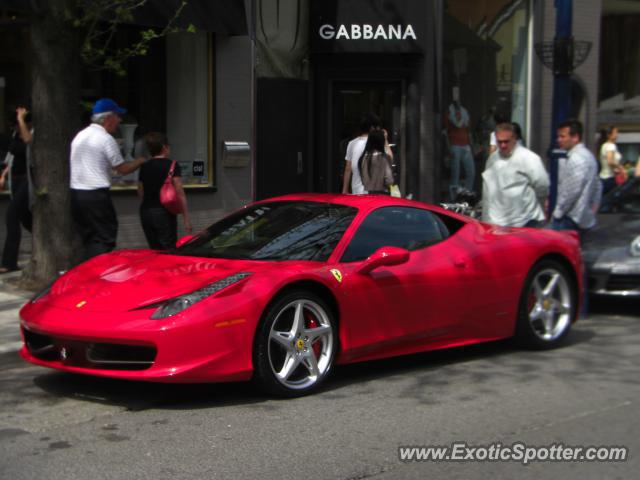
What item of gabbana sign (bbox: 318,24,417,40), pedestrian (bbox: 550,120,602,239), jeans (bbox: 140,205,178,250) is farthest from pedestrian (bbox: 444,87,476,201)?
jeans (bbox: 140,205,178,250)

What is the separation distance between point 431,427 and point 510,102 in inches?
464

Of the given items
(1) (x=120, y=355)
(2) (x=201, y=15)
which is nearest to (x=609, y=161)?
(2) (x=201, y=15)

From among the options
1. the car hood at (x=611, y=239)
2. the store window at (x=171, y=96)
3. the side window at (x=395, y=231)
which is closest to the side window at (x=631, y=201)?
the car hood at (x=611, y=239)

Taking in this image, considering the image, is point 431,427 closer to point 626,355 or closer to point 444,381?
point 444,381

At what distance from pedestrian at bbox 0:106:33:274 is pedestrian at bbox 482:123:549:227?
492cm

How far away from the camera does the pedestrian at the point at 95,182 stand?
935 cm

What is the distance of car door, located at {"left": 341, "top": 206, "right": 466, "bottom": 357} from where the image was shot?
6711 mm

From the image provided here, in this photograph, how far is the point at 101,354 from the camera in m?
6.05

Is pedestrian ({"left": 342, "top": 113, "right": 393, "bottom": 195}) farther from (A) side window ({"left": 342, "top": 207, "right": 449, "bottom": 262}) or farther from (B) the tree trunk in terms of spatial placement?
(A) side window ({"left": 342, "top": 207, "right": 449, "bottom": 262})

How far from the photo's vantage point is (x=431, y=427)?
229 inches

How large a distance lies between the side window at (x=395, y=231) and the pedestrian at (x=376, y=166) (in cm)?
363

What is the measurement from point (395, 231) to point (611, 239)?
3.36 metres

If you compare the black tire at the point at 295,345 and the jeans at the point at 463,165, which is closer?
the black tire at the point at 295,345

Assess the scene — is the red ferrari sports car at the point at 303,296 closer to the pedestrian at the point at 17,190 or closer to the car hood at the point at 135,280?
the car hood at the point at 135,280
